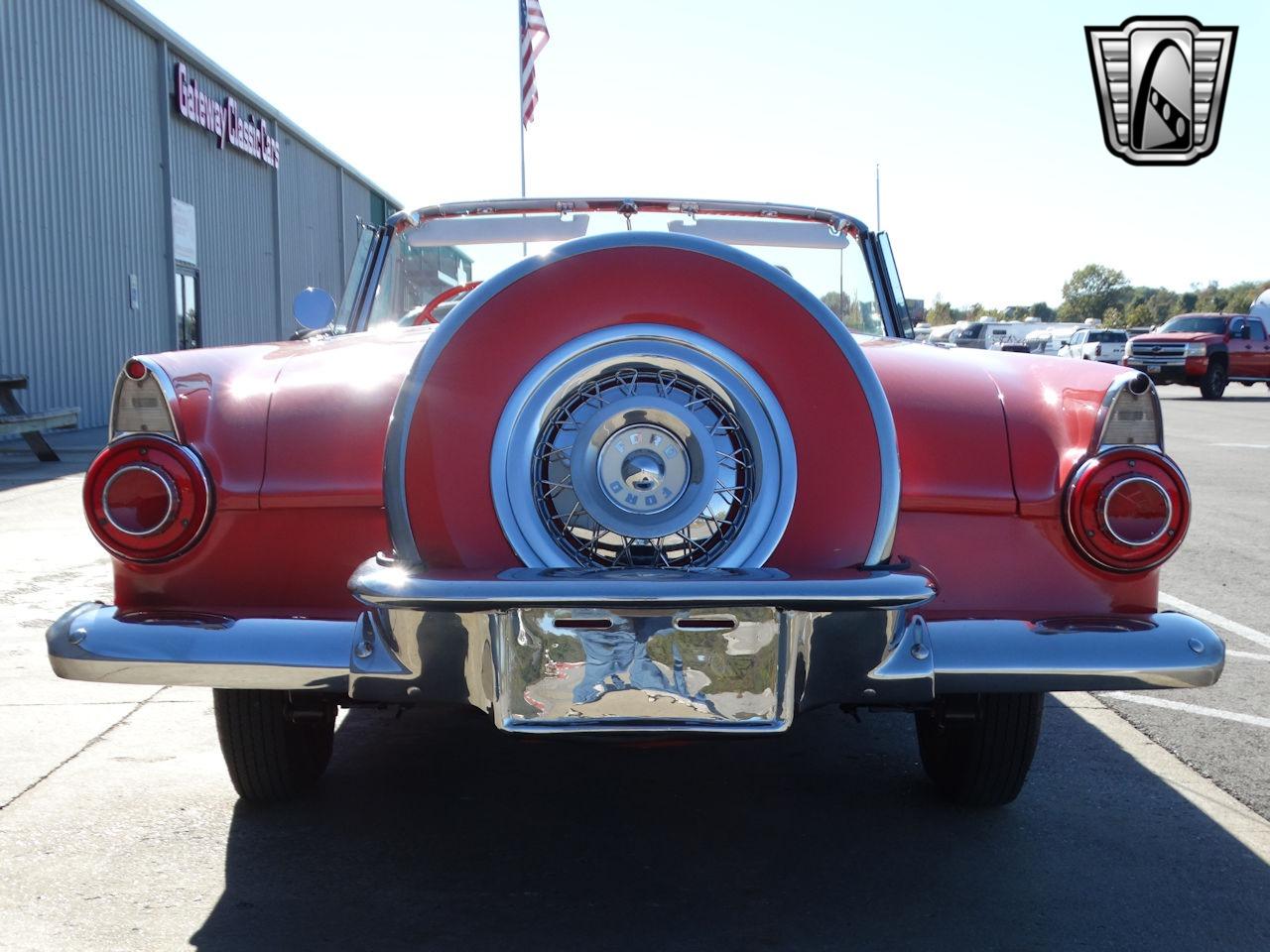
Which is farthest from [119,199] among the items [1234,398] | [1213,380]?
[1234,398]

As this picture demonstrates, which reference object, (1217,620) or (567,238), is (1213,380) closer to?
(1217,620)

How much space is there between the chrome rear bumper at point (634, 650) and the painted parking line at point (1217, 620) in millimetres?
3026

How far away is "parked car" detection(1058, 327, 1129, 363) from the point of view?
1398 inches

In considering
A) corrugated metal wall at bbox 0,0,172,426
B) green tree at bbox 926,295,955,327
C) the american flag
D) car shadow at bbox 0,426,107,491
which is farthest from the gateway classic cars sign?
green tree at bbox 926,295,955,327

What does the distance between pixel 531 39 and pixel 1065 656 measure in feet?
57.1

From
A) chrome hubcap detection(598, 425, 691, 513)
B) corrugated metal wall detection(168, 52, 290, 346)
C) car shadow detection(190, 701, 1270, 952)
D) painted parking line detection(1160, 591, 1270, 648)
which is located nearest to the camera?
chrome hubcap detection(598, 425, 691, 513)

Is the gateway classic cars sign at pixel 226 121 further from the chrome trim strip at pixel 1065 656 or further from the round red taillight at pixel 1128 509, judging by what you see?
the chrome trim strip at pixel 1065 656

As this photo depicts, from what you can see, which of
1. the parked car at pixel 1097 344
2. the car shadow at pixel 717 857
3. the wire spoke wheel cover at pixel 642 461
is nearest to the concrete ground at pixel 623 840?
the car shadow at pixel 717 857

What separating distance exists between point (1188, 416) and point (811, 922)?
19831mm

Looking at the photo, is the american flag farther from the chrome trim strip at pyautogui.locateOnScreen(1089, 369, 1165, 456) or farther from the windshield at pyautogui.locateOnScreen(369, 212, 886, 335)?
the chrome trim strip at pyautogui.locateOnScreen(1089, 369, 1165, 456)

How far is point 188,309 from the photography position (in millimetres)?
20531

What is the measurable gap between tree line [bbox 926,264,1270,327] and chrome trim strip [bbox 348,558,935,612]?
10250 centimetres

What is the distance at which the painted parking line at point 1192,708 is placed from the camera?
159 inches

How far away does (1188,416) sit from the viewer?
66.7ft
